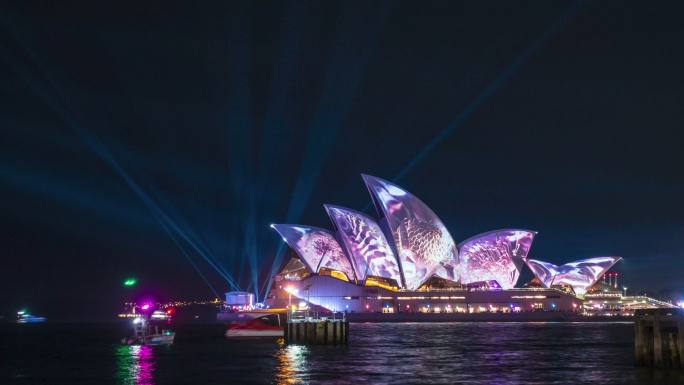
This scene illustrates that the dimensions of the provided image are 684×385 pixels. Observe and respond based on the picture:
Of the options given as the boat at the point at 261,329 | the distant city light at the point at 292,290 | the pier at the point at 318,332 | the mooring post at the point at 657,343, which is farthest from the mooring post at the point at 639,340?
the distant city light at the point at 292,290

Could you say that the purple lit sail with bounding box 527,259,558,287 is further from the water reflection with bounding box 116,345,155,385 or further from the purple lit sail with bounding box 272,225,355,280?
the water reflection with bounding box 116,345,155,385

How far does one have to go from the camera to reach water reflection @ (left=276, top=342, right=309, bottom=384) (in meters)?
38.2

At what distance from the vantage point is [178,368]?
44.6 metres

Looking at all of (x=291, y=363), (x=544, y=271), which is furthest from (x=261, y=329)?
(x=544, y=271)

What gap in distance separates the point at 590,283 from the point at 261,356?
93.2 metres

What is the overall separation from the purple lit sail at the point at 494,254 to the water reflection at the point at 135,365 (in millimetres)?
62009

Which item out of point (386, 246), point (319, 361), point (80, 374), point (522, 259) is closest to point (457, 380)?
point (319, 361)

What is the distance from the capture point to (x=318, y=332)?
61125 mm

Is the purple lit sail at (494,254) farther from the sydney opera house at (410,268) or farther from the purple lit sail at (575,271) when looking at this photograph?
the purple lit sail at (575,271)

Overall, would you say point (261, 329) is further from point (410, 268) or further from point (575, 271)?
Answer: point (575, 271)

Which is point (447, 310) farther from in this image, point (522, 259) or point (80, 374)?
point (80, 374)

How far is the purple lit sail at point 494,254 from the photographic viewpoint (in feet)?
378

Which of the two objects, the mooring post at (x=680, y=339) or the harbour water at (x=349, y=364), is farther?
the harbour water at (x=349, y=364)

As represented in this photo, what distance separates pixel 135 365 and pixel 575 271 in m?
97.3
